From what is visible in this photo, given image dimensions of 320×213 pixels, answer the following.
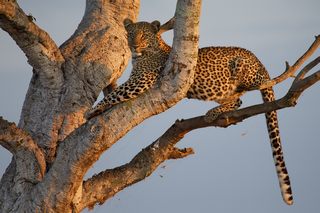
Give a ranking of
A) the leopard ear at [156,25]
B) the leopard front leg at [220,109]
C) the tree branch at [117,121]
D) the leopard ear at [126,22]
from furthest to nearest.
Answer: the leopard ear at [126,22] → the leopard ear at [156,25] → the leopard front leg at [220,109] → the tree branch at [117,121]

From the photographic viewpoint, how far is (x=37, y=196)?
900cm

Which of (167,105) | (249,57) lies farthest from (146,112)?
(249,57)

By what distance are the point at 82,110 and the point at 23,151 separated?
1182mm

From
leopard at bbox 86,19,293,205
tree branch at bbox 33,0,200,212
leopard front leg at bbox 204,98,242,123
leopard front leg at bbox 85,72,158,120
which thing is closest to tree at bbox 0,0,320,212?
tree branch at bbox 33,0,200,212

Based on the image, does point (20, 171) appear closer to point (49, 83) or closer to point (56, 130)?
point (56, 130)

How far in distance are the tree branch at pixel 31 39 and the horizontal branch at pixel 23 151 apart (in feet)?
3.86

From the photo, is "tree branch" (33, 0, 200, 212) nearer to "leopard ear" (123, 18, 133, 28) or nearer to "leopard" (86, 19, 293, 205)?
"leopard" (86, 19, 293, 205)

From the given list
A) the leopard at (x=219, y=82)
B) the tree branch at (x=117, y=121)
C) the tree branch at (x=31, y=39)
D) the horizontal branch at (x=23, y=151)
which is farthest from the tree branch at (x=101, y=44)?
the tree branch at (x=117, y=121)

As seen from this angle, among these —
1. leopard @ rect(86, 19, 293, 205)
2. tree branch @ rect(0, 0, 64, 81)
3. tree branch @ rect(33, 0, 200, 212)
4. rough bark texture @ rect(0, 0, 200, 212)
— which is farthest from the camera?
leopard @ rect(86, 19, 293, 205)

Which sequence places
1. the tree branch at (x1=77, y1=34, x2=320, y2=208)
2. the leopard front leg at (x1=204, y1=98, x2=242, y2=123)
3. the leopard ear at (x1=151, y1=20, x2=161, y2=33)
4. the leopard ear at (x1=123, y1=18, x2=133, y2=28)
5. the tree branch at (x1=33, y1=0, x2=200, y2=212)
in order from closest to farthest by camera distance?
the tree branch at (x1=33, y1=0, x2=200, y2=212) → the leopard front leg at (x1=204, y1=98, x2=242, y2=123) → the tree branch at (x1=77, y1=34, x2=320, y2=208) → the leopard ear at (x1=151, y1=20, x2=161, y2=33) → the leopard ear at (x1=123, y1=18, x2=133, y2=28)

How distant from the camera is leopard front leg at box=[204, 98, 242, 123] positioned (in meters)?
8.59

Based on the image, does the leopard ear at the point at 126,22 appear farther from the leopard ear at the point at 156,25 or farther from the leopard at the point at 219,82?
the leopard at the point at 219,82

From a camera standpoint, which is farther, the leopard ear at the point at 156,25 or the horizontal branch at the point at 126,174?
the leopard ear at the point at 156,25

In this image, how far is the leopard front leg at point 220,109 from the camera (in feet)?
28.2
